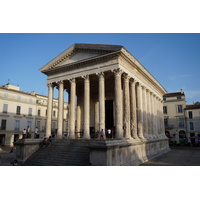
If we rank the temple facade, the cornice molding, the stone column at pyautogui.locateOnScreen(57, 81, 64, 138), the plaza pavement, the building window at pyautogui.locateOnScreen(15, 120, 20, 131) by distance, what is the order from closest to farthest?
the plaza pavement, the temple facade, the cornice molding, the stone column at pyautogui.locateOnScreen(57, 81, 64, 138), the building window at pyautogui.locateOnScreen(15, 120, 20, 131)

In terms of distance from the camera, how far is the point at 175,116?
4219cm

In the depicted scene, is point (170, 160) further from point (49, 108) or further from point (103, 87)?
point (49, 108)

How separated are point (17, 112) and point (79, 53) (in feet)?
73.7

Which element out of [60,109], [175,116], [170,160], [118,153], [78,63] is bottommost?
[170,160]

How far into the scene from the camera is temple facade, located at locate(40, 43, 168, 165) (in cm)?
1608

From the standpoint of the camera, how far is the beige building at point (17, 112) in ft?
108

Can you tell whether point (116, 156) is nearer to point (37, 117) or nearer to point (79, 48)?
point (79, 48)

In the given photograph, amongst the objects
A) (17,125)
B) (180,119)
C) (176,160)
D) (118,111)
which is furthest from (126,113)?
(180,119)

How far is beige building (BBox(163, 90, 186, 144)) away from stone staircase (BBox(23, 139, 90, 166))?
31.8 metres

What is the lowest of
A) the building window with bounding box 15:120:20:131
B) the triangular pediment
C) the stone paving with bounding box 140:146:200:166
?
the stone paving with bounding box 140:146:200:166

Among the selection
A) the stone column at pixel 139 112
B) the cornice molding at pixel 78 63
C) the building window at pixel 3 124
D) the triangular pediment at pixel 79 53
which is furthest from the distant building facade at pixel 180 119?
the building window at pixel 3 124

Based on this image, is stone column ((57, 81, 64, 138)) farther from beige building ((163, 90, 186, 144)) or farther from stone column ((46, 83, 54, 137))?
beige building ((163, 90, 186, 144))

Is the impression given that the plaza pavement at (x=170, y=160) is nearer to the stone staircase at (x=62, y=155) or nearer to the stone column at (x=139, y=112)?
the stone staircase at (x=62, y=155)

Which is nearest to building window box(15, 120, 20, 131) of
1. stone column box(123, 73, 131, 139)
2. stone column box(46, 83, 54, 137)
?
stone column box(46, 83, 54, 137)
